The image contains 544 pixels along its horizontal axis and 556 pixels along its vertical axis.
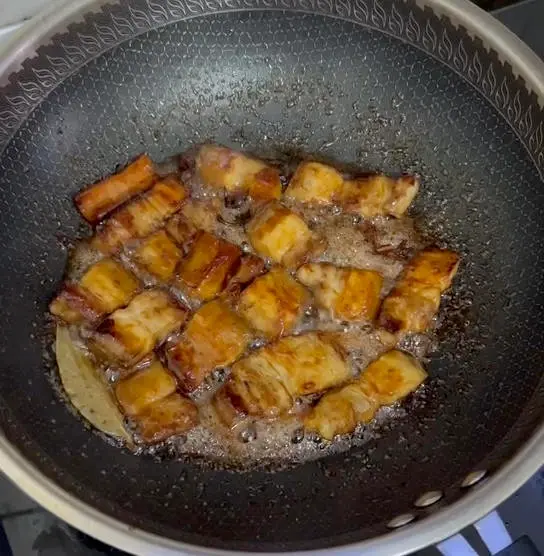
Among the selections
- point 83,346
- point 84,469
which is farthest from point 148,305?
point 84,469

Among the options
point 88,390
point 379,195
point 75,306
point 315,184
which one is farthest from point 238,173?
point 88,390

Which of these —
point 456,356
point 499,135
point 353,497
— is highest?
point 499,135

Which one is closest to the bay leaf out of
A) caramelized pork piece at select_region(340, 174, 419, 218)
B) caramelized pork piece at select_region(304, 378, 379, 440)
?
caramelized pork piece at select_region(304, 378, 379, 440)

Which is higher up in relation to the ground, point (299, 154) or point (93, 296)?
point (299, 154)

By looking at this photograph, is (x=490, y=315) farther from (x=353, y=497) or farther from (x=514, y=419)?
(x=353, y=497)

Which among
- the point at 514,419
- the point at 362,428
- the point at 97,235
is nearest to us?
the point at 514,419

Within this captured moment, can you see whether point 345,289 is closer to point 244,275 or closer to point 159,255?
point 244,275

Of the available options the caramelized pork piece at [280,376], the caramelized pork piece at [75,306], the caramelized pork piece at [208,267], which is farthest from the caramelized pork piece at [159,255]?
the caramelized pork piece at [280,376]
